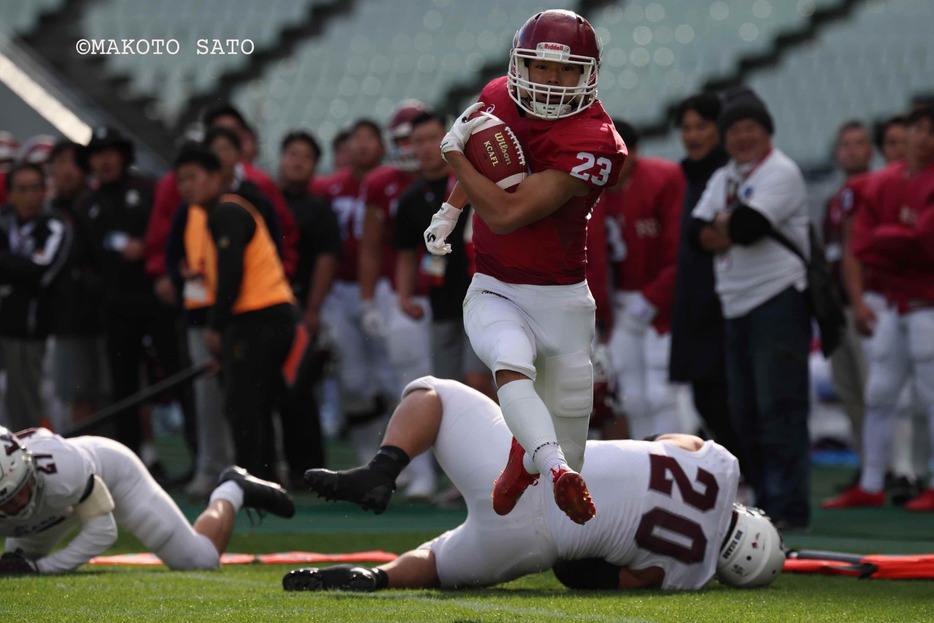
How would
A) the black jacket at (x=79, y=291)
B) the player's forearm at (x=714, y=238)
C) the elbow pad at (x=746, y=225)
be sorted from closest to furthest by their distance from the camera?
the elbow pad at (x=746, y=225), the player's forearm at (x=714, y=238), the black jacket at (x=79, y=291)

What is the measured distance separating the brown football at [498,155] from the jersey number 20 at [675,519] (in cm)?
107

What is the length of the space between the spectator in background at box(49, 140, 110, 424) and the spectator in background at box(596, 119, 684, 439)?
10.2ft

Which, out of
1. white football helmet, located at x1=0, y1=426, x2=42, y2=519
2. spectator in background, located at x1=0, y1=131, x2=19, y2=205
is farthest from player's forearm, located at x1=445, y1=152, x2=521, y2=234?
spectator in background, located at x1=0, y1=131, x2=19, y2=205

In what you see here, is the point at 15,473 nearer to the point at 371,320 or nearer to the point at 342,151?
the point at 371,320

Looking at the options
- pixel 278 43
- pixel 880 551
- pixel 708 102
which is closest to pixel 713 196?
pixel 708 102

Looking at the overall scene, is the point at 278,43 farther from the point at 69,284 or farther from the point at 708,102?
the point at 708,102

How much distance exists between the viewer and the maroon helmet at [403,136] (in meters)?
8.74

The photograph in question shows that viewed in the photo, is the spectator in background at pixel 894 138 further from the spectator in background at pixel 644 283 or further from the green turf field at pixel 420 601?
the green turf field at pixel 420 601

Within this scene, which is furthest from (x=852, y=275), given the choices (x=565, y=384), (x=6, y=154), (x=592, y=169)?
(x=6, y=154)

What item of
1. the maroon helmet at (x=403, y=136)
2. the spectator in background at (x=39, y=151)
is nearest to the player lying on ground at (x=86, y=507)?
the maroon helmet at (x=403, y=136)

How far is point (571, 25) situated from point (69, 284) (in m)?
5.60

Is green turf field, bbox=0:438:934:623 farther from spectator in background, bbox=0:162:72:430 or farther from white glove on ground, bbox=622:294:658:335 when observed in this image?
spectator in background, bbox=0:162:72:430

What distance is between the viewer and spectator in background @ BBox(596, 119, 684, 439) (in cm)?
812

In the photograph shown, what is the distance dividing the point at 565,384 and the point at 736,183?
288cm
